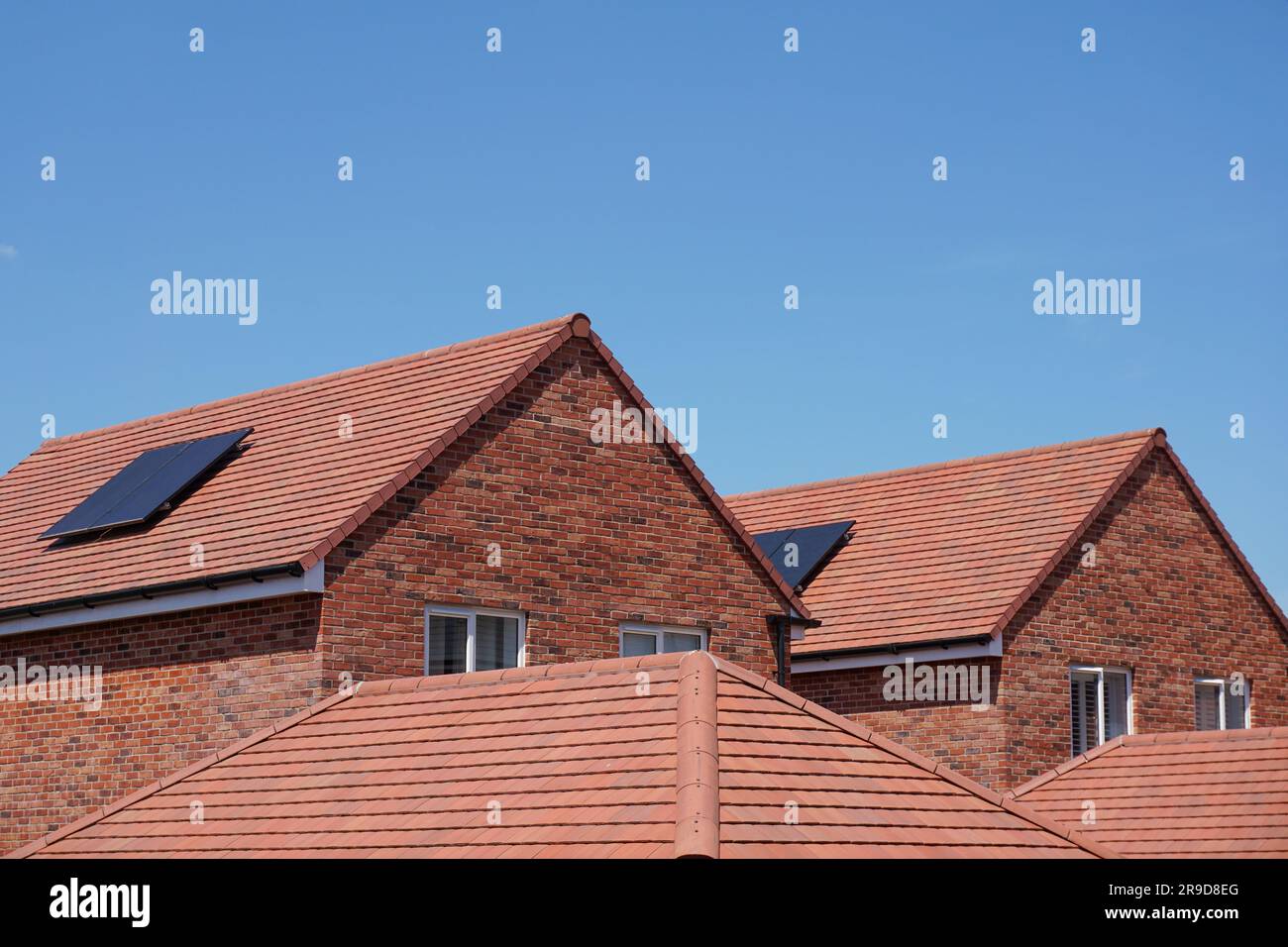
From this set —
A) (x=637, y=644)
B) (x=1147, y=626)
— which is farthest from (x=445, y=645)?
(x=1147, y=626)

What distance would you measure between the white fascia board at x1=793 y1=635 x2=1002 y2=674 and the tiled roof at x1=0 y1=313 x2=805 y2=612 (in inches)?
98.5

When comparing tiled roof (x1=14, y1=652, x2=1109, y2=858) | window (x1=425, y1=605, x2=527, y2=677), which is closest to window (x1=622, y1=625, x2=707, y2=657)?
window (x1=425, y1=605, x2=527, y2=677)

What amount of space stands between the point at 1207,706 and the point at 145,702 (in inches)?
637

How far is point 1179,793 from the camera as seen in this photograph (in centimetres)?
2173

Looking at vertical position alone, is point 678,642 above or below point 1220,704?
above

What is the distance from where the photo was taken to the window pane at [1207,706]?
26848 millimetres

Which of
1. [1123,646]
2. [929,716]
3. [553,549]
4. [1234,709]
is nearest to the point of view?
[553,549]

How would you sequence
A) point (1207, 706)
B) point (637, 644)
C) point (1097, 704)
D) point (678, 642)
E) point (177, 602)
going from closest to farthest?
point (177, 602), point (637, 644), point (678, 642), point (1097, 704), point (1207, 706)

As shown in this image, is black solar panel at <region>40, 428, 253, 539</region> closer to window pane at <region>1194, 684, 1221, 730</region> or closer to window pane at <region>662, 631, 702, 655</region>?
window pane at <region>662, 631, 702, 655</region>

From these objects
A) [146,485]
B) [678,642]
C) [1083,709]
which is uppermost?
[146,485]

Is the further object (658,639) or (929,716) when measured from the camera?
(929,716)

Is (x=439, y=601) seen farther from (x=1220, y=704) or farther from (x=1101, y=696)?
(x=1220, y=704)

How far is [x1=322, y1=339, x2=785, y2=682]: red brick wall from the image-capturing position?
1909cm
